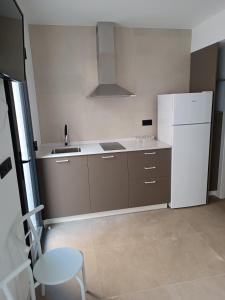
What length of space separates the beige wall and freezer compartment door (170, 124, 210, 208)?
2.12 feet

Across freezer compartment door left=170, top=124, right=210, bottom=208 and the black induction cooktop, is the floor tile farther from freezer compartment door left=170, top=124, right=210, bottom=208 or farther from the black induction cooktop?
the black induction cooktop

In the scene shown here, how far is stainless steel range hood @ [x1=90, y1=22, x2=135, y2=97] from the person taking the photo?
270 centimetres

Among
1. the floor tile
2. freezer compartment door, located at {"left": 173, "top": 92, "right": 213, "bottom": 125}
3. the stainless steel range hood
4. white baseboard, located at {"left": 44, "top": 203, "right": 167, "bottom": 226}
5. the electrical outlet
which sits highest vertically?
the stainless steel range hood

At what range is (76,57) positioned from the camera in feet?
9.29

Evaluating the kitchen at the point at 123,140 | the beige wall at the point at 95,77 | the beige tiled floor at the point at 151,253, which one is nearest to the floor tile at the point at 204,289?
the beige tiled floor at the point at 151,253

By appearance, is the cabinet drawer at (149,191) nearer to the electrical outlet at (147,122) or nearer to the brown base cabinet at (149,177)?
the brown base cabinet at (149,177)

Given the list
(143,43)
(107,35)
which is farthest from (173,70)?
(107,35)

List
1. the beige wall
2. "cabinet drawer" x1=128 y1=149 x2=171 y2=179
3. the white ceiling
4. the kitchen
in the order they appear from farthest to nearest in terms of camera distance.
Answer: the beige wall, "cabinet drawer" x1=128 y1=149 x2=171 y2=179, the kitchen, the white ceiling

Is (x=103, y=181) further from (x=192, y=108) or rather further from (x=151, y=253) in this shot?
(x=192, y=108)

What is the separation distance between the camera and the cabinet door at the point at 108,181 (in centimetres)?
258

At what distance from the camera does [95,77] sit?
2.93 metres

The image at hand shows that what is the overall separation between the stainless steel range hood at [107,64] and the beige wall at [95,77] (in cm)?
16

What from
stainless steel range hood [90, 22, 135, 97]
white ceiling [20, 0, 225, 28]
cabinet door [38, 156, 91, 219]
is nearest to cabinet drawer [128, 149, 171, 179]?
cabinet door [38, 156, 91, 219]

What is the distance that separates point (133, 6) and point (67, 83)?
121cm
